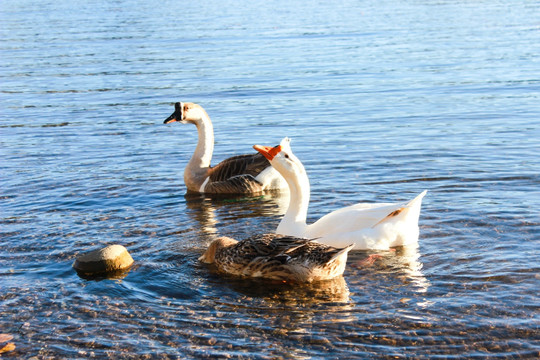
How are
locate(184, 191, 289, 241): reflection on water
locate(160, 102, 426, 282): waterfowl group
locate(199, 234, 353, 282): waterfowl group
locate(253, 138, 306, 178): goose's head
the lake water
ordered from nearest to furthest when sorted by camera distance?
1. the lake water
2. locate(199, 234, 353, 282): waterfowl group
3. locate(160, 102, 426, 282): waterfowl group
4. locate(253, 138, 306, 178): goose's head
5. locate(184, 191, 289, 241): reflection on water

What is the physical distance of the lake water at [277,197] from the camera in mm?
7406

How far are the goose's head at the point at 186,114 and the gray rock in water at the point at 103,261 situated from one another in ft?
18.5

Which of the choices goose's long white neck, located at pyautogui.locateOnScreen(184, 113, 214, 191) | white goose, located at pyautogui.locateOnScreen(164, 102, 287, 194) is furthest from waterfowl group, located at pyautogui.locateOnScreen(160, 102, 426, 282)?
goose's long white neck, located at pyautogui.locateOnScreen(184, 113, 214, 191)

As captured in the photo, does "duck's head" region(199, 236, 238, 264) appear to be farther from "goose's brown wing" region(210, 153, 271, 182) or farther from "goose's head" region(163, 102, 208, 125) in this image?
"goose's head" region(163, 102, 208, 125)

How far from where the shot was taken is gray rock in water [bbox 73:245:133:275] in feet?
29.8

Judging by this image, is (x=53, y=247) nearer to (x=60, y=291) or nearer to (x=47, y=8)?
(x=60, y=291)

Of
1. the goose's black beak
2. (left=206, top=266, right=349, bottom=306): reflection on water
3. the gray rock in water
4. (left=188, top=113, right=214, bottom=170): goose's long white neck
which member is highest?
A: the goose's black beak

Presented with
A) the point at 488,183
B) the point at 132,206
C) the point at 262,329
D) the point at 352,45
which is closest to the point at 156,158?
the point at 132,206

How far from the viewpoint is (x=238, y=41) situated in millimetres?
36406

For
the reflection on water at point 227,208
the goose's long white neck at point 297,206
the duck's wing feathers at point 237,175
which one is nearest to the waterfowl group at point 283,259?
the goose's long white neck at point 297,206

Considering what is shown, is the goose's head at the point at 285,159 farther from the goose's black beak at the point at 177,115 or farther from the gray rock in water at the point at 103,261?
the goose's black beak at the point at 177,115

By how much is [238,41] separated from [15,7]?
36696 millimetres

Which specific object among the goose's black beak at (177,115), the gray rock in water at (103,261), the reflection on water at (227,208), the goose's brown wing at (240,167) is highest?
the goose's black beak at (177,115)

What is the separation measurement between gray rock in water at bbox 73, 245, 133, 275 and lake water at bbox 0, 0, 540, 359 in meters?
0.21
